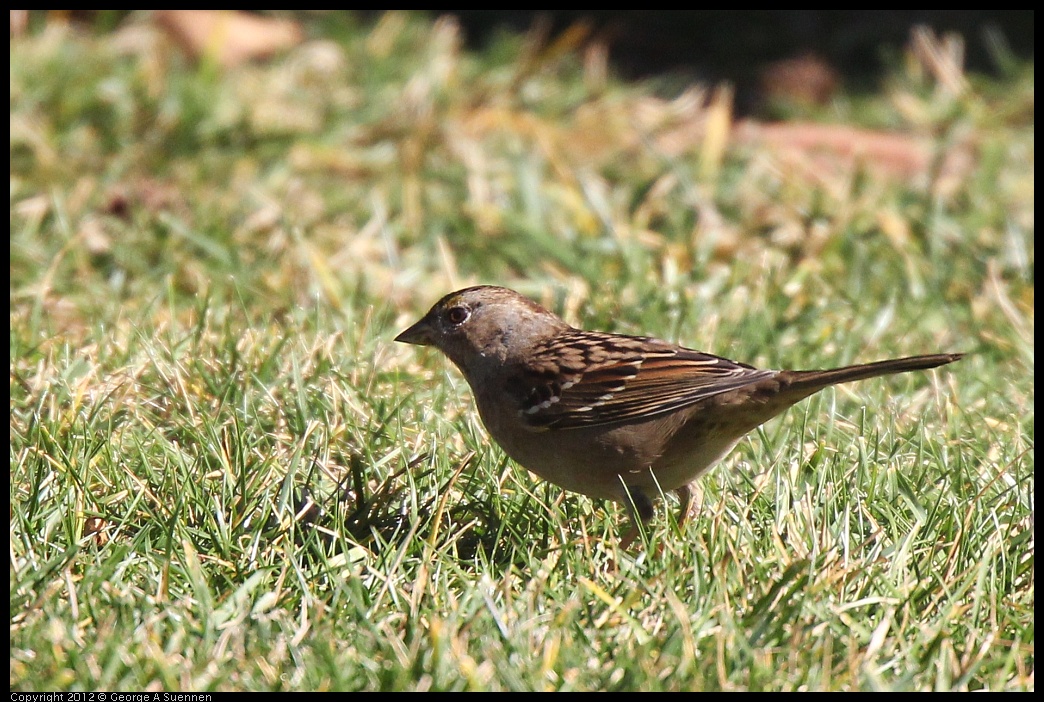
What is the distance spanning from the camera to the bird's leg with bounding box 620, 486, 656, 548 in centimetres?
352

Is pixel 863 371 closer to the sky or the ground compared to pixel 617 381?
closer to the sky

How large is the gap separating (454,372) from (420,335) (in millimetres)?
440

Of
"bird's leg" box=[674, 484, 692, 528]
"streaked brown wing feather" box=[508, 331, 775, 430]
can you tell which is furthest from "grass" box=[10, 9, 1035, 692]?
"streaked brown wing feather" box=[508, 331, 775, 430]

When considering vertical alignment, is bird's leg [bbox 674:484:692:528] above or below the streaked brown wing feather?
below

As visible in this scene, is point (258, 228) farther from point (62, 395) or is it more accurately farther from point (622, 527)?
point (622, 527)

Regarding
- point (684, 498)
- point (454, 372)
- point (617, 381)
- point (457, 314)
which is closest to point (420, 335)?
point (457, 314)

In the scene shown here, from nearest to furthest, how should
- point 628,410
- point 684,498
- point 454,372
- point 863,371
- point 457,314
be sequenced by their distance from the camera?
point 863,371
point 628,410
point 684,498
point 457,314
point 454,372

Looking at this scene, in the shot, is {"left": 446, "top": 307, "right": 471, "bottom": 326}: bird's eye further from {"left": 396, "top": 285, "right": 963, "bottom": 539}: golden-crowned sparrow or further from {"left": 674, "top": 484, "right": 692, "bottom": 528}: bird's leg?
{"left": 674, "top": 484, "right": 692, "bottom": 528}: bird's leg

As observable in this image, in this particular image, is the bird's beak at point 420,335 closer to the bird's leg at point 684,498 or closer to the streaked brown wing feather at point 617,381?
the streaked brown wing feather at point 617,381

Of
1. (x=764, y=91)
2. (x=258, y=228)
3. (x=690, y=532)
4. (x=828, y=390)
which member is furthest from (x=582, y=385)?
(x=764, y=91)

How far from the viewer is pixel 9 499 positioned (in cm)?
338

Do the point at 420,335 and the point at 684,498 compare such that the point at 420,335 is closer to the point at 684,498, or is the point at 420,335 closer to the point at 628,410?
the point at 628,410

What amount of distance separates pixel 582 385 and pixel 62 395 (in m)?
1.51

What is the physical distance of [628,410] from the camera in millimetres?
3639
